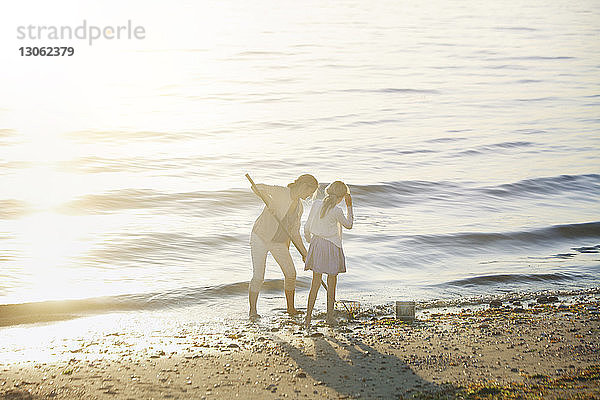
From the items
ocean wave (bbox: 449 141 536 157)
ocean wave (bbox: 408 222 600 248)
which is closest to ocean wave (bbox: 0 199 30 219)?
ocean wave (bbox: 408 222 600 248)

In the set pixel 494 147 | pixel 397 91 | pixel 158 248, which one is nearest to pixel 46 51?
pixel 397 91

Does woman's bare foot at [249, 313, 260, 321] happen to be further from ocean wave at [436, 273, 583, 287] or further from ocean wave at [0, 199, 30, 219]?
ocean wave at [0, 199, 30, 219]

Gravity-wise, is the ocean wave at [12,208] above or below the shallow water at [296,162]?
below

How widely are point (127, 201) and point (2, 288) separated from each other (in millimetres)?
8298

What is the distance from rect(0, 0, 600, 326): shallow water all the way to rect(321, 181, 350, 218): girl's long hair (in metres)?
2.15

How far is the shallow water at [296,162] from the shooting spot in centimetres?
1198

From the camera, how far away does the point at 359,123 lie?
31422 millimetres

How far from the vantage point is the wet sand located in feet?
20.7

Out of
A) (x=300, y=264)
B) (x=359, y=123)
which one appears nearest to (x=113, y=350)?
(x=300, y=264)

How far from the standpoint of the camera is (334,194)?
8.11m

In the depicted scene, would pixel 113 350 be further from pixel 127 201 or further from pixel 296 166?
pixel 296 166

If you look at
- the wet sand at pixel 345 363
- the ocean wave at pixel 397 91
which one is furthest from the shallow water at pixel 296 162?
the wet sand at pixel 345 363

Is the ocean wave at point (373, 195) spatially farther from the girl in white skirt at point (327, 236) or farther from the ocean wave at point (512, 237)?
the girl in white skirt at point (327, 236)

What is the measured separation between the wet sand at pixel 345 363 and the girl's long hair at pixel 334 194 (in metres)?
1.32
